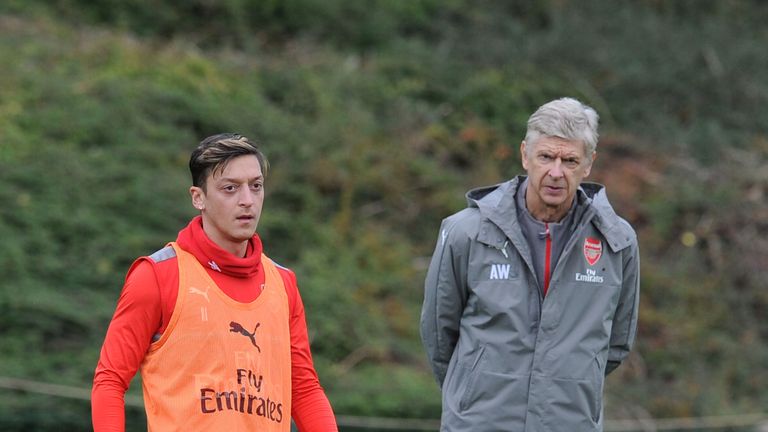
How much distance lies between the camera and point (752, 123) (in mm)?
14219

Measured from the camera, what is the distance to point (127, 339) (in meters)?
3.37

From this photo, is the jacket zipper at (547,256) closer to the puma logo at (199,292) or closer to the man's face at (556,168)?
the man's face at (556,168)

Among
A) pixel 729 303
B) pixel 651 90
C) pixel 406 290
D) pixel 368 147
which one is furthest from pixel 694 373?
pixel 651 90

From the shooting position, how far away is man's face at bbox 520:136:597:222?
4.25m

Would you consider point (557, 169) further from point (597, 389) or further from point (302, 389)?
point (302, 389)

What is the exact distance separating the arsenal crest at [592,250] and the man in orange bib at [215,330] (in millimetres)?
1180

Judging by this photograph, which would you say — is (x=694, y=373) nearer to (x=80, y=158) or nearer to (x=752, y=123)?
(x=752, y=123)

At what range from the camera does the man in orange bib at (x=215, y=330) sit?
338 centimetres

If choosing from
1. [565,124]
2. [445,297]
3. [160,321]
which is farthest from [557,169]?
[160,321]

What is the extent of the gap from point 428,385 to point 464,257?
5.08m

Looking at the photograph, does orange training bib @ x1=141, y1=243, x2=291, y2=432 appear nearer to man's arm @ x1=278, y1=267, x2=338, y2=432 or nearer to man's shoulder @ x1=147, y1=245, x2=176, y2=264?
man's shoulder @ x1=147, y1=245, x2=176, y2=264

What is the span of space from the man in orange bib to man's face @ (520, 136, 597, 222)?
1089mm

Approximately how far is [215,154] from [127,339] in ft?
2.07

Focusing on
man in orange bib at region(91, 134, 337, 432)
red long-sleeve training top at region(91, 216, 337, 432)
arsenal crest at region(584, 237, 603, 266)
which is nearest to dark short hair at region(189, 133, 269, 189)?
man in orange bib at region(91, 134, 337, 432)
